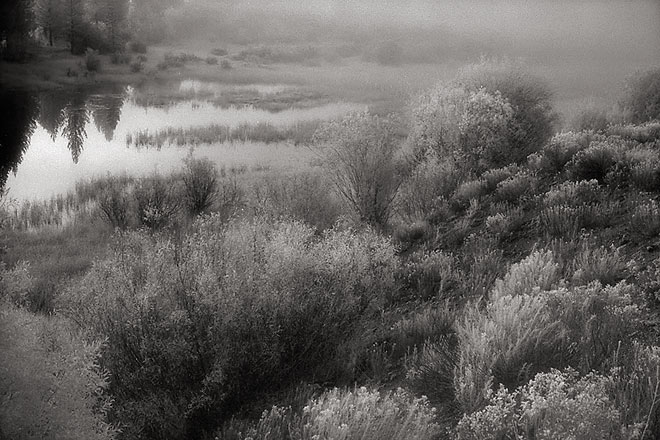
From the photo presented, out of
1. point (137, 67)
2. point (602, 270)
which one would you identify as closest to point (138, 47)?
point (137, 67)

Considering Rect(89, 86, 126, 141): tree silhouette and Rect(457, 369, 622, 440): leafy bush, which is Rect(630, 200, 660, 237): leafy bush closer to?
Rect(457, 369, 622, 440): leafy bush

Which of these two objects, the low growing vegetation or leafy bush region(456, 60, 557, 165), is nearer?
the low growing vegetation

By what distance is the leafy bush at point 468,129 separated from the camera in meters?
17.8

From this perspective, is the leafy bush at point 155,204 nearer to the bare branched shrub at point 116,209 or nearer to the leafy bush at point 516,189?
the bare branched shrub at point 116,209

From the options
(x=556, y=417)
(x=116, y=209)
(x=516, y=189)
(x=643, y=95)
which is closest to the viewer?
(x=556, y=417)

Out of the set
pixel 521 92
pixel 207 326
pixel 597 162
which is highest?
pixel 521 92

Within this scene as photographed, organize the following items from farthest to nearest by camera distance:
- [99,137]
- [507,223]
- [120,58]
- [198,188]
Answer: [120,58] < [99,137] < [198,188] < [507,223]

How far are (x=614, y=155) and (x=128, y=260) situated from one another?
341 inches

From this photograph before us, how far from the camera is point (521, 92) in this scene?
21.5m

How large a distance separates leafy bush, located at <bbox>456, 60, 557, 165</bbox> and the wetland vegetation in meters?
0.10

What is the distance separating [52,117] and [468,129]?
2607 centimetres

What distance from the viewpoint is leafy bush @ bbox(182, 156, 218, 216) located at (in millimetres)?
19516

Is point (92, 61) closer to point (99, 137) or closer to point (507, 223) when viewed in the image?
point (99, 137)

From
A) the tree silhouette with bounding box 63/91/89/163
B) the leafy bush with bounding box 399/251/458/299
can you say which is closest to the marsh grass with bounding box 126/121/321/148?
the tree silhouette with bounding box 63/91/89/163
